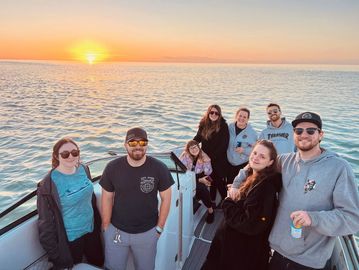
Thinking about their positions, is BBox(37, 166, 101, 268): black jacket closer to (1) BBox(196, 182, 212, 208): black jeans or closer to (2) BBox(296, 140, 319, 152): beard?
(2) BBox(296, 140, 319, 152): beard

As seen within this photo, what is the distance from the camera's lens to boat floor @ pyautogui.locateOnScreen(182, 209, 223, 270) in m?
3.41

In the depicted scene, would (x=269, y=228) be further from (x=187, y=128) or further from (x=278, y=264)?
(x=187, y=128)

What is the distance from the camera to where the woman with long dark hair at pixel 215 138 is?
416cm

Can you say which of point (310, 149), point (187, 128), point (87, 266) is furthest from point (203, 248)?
point (187, 128)

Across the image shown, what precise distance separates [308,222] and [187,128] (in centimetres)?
1181

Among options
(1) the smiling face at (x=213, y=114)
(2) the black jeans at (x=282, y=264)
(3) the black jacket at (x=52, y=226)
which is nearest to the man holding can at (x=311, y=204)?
(2) the black jeans at (x=282, y=264)

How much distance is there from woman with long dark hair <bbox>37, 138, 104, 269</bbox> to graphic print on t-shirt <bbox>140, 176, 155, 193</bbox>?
0.49m

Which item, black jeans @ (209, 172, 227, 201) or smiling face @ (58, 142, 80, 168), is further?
black jeans @ (209, 172, 227, 201)

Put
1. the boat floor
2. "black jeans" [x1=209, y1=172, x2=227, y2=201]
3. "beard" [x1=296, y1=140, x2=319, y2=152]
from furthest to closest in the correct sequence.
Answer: "black jeans" [x1=209, y1=172, x2=227, y2=201] → the boat floor → "beard" [x1=296, y1=140, x2=319, y2=152]

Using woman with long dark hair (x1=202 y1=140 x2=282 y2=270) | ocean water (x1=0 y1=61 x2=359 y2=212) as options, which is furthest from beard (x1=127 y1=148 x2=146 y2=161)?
ocean water (x1=0 y1=61 x2=359 y2=212)

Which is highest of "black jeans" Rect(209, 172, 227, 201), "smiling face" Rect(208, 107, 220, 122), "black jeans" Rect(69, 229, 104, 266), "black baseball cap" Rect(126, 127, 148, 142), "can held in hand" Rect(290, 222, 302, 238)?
"black baseball cap" Rect(126, 127, 148, 142)

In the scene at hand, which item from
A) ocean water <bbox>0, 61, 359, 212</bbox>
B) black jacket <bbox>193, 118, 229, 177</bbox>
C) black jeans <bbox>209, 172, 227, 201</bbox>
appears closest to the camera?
black jacket <bbox>193, 118, 229, 177</bbox>

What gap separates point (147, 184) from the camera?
2398 mm

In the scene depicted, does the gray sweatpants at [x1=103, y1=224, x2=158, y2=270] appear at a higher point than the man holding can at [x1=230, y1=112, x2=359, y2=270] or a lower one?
lower
